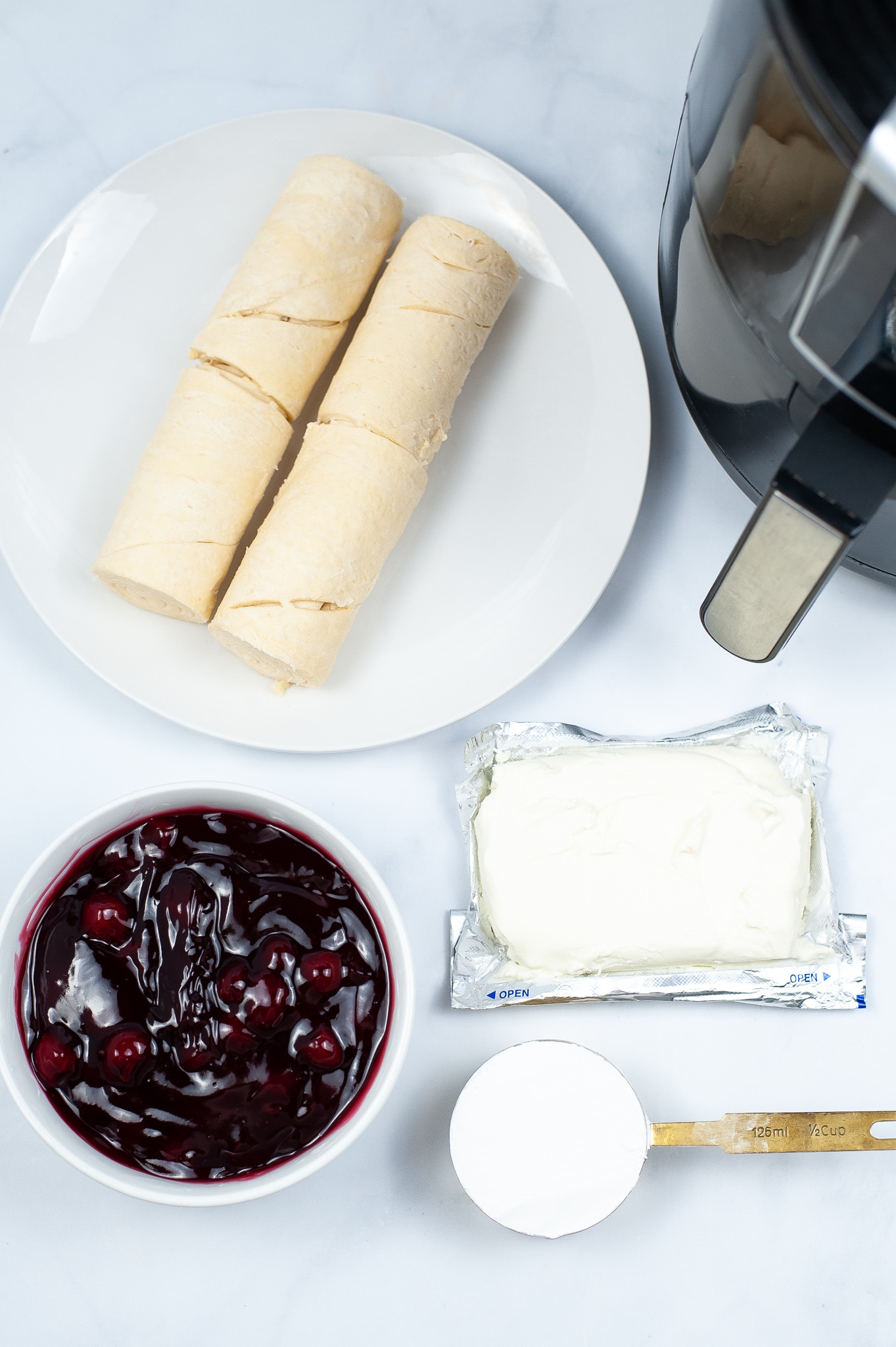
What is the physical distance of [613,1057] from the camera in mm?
813

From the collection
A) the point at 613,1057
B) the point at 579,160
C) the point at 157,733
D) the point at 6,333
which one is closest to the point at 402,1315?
the point at 613,1057

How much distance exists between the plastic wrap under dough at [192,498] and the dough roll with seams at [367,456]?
2 cm

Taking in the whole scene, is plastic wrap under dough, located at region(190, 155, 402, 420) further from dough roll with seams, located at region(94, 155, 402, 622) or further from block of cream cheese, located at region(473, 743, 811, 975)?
block of cream cheese, located at region(473, 743, 811, 975)

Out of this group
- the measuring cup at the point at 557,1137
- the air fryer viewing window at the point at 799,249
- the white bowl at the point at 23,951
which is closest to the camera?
the air fryer viewing window at the point at 799,249

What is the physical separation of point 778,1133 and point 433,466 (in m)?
0.54

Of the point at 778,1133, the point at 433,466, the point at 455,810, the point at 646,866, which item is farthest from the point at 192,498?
the point at 778,1133

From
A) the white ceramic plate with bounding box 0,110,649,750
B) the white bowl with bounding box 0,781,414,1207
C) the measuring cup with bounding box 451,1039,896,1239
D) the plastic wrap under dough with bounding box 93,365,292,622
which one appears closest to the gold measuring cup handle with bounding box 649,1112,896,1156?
the measuring cup with bounding box 451,1039,896,1239

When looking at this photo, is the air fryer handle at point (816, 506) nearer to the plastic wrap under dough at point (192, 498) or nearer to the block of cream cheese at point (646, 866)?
the block of cream cheese at point (646, 866)

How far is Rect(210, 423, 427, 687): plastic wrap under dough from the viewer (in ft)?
2.56

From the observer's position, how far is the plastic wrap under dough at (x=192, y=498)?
785 millimetres

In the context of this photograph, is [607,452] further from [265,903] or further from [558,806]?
[265,903]

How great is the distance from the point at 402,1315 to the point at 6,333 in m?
0.76

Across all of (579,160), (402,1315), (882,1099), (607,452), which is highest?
(579,160)

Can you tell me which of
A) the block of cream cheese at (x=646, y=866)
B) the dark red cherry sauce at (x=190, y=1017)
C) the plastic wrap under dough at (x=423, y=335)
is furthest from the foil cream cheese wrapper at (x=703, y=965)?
the plastic wrap under dough at (x=423, y=335)
